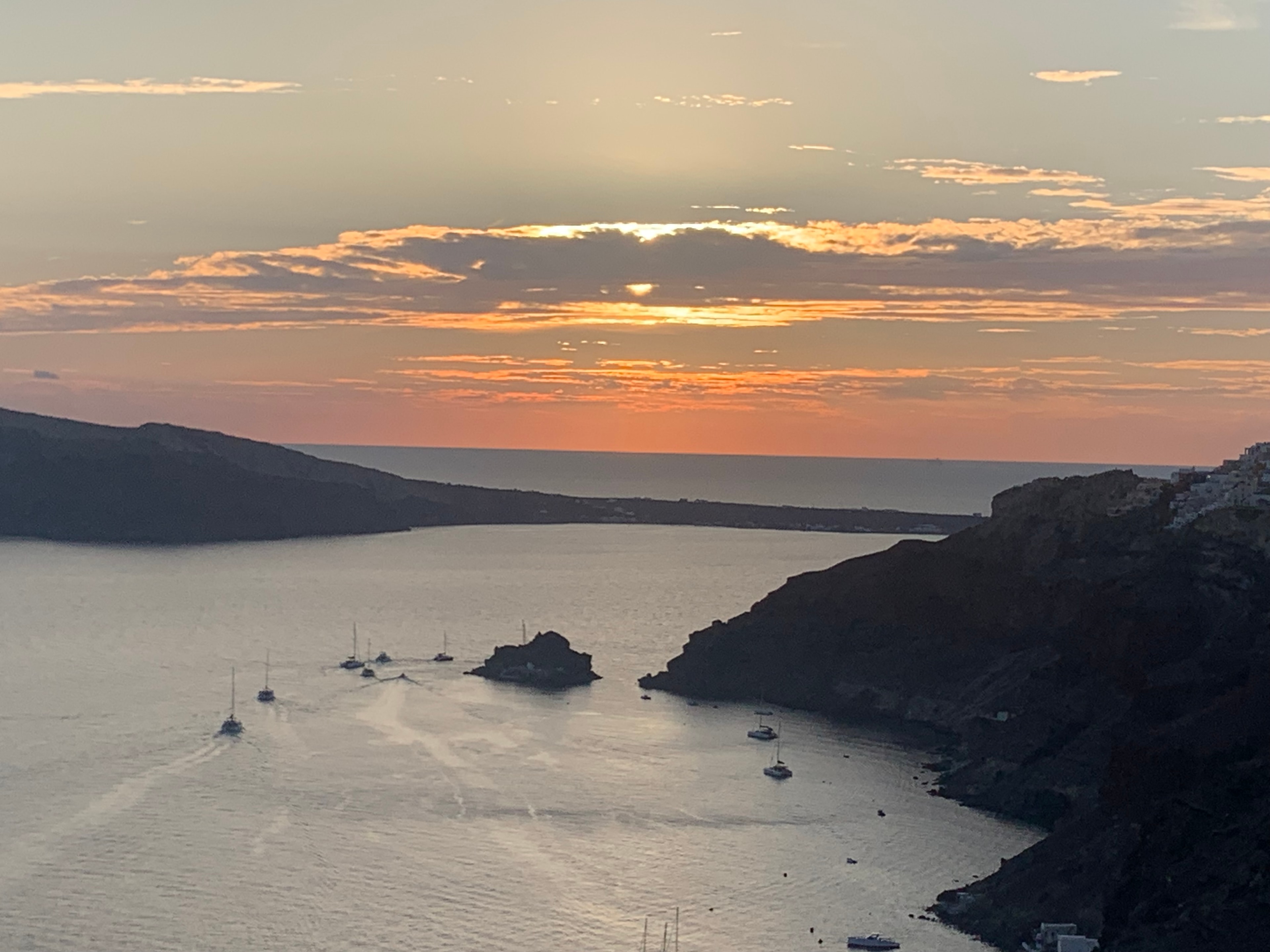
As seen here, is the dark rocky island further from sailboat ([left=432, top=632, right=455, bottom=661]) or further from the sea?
sailboat ([left=432, top=632, right=455, bottom=661])

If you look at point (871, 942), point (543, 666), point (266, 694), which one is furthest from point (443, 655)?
point (871, 942)

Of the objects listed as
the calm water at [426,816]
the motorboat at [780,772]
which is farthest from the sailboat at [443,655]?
the motorboat at [780,772]

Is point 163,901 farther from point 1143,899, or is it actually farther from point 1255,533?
point 1255,533

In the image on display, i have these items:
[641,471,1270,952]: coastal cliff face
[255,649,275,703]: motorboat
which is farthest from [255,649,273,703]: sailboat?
[641,471,1270,952]: coastal cliff face

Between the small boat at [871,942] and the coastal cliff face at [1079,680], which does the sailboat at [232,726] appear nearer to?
the coastal cliff face at [1079,680]

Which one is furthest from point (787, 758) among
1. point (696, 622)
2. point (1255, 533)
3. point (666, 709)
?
point (696, 622)

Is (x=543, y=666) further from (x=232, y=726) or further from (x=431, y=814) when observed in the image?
(x=431, y=814)
